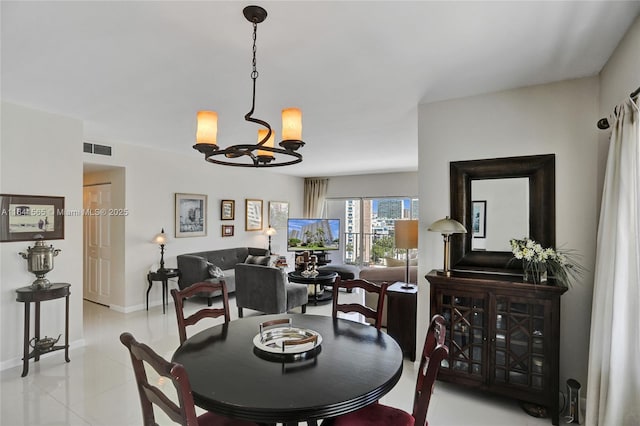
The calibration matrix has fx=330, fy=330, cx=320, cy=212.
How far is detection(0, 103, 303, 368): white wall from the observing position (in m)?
3.25

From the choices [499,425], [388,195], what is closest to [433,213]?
[499,425]

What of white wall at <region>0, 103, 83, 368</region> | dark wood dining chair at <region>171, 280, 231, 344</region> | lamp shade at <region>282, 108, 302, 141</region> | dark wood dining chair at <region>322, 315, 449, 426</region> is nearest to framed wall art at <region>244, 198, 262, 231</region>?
white wall at <region>0, 103, 83, 368</region>

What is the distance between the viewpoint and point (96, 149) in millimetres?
4727

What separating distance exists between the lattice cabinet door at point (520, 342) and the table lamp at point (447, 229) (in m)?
0.46

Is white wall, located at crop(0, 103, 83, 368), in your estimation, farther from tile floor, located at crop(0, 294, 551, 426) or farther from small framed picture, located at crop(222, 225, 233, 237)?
small framed picture, located at crop(222, 225, 233, 237)

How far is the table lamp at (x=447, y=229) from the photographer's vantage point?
2.79m

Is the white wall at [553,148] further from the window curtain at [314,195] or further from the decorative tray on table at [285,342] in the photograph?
the window curtain at [314,195]

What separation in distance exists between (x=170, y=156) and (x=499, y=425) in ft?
18.7

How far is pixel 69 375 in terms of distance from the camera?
308cm

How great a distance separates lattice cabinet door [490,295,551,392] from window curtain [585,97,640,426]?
46 cm

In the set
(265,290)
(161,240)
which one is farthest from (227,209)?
(265,290)

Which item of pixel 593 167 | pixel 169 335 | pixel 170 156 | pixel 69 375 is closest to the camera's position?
pixel 593 167

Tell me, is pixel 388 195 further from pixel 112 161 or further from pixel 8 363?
pixel 8 363

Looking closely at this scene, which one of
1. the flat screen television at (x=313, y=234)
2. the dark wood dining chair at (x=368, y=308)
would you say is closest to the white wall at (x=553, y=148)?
the dark wood dining chair at (x=368, y=308)
